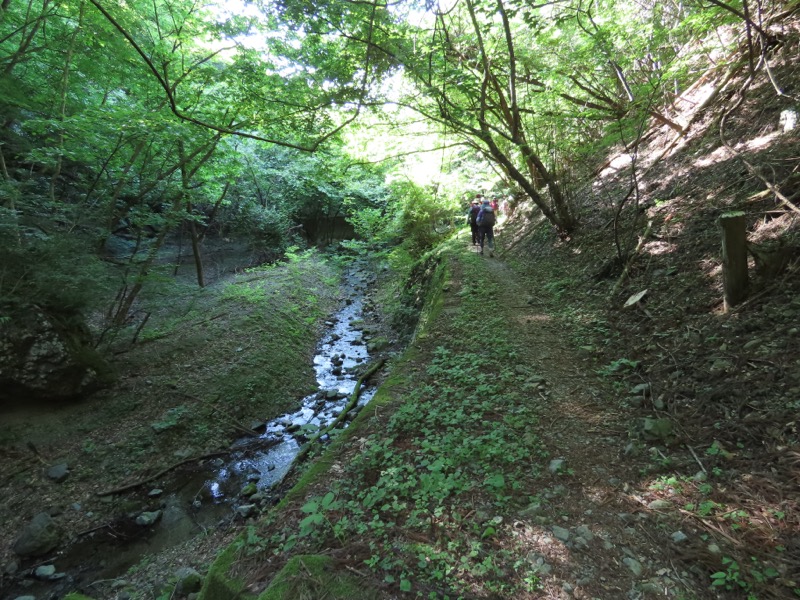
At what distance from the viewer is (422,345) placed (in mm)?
6566

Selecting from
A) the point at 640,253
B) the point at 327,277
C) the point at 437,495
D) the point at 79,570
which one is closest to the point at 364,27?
the point at 640,253

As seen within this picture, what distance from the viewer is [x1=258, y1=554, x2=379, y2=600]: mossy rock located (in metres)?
2.47

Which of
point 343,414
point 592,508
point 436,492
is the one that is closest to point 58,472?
point 343,414

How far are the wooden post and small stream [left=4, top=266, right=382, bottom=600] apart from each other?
19.9 feet

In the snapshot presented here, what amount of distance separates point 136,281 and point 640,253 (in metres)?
10.2

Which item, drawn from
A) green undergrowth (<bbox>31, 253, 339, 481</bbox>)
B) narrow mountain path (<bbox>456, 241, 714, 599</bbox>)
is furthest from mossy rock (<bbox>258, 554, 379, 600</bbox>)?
green undergrowth (<bbox>31, 253, 339, 481</bbox>)

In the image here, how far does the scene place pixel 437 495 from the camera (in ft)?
10.6

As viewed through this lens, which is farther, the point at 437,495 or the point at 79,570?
the point at 79,570

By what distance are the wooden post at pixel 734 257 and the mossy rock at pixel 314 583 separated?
493 centimetres

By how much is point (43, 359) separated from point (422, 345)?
22.0ft

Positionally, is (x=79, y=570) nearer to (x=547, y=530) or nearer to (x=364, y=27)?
(x=547, y=530)

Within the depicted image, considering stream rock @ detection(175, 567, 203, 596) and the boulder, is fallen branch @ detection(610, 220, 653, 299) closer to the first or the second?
stream rock @ detection(175, 567, 203, 596)

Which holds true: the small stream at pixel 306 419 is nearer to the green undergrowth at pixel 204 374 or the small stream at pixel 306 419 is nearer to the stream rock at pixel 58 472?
the green undergrowth at pixel 204 374

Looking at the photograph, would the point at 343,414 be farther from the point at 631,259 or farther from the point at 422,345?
the point at 631,259
